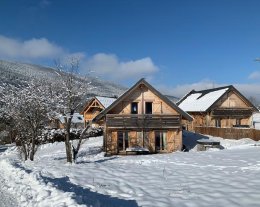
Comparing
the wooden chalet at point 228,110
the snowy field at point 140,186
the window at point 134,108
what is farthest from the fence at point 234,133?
the snowy field at point 140,186

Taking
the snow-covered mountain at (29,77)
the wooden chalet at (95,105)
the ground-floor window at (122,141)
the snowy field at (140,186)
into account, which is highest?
the snow-covered mountain at (29,77)

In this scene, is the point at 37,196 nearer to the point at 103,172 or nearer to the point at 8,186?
the point at 8,186

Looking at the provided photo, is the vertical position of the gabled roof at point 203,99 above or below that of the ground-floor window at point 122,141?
above

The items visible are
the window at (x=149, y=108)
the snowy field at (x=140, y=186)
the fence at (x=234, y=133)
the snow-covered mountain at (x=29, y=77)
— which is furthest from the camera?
the fence at (x=234, y=133)

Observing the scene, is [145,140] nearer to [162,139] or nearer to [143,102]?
[162,139]

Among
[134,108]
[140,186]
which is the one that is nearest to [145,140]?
[134,108]

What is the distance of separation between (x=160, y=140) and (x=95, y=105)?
57.0 feet

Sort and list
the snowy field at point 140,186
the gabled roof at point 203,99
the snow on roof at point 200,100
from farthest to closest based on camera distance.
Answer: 1. the snow on roof at point 200,100
2. the gabled roof at point 203,99
3. the snowy field at point 140,186

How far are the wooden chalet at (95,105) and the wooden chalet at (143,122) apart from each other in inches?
500

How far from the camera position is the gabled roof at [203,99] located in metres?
44.0

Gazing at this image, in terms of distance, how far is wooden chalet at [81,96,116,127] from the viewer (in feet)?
148

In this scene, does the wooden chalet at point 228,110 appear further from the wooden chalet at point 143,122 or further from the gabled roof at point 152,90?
the gabled roof at point 152,90

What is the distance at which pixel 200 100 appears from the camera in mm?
48812

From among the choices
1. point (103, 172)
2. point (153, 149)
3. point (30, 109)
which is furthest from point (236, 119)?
point (103, 172)
